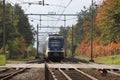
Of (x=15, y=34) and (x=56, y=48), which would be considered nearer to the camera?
(x=56, y=48)

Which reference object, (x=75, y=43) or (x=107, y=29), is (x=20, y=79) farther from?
(x=75, y=43)

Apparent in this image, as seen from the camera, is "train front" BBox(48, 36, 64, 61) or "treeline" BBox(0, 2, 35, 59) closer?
"train front" BBox(48, 36, 64, 61)

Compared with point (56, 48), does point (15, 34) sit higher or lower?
higher

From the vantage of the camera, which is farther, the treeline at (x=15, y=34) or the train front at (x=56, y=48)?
the treeline at (x=15, y=34)

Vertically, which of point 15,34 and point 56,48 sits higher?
point 15,34

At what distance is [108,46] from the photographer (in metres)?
92.2

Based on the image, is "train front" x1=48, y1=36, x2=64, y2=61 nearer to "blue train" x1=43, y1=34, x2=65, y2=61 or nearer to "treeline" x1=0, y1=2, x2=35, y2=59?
"blue train" x1=43, y1=34, x2=65, y2=61

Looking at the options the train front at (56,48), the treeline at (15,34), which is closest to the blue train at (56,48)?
the train front at (56,48)

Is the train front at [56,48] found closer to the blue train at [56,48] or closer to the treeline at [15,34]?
the blue train at [56,48]

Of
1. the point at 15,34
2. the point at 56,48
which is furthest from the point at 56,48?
the point at 15,34

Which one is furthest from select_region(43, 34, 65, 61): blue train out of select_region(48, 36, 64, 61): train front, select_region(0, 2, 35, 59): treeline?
select_region(0, 2, 35, 59): treeline

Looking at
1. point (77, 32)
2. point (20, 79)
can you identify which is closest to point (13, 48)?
point (20, 79)

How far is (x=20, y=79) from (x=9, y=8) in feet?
234

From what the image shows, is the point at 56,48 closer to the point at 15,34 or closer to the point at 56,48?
the point at 56,48
